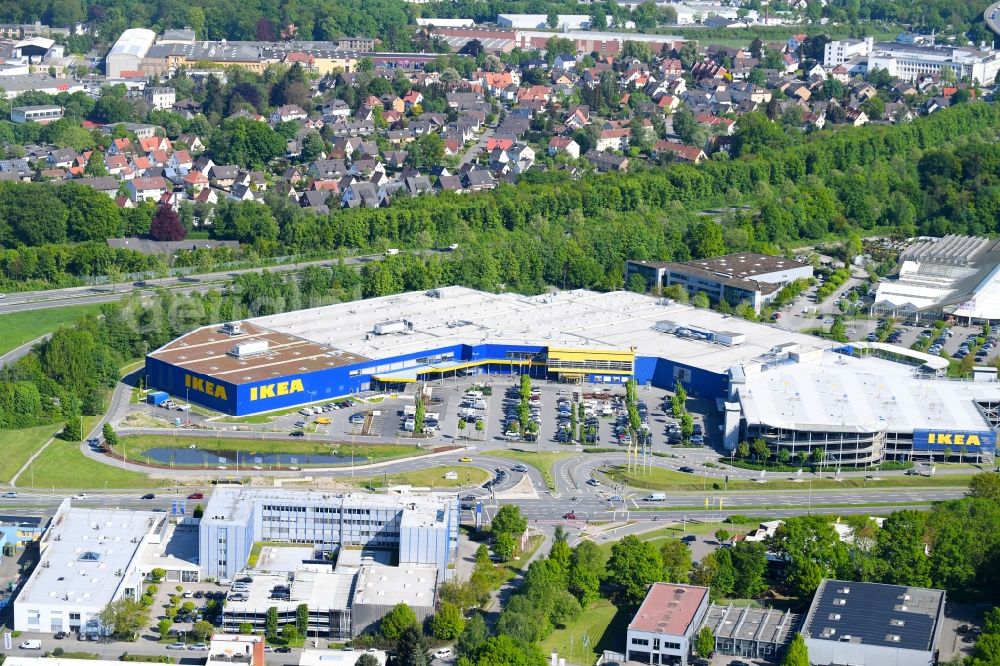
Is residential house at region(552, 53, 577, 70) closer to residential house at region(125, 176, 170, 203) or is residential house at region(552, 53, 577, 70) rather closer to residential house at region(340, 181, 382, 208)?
residential house at region(340, 181, 382, 208)

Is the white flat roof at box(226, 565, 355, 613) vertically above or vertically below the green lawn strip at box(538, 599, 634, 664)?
above

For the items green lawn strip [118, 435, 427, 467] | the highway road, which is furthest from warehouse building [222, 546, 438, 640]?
the highway road

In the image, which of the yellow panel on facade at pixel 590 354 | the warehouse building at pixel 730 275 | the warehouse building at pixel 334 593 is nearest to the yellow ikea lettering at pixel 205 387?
the yellow panel on facade at pixel 590 354

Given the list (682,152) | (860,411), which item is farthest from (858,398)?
(682,152)

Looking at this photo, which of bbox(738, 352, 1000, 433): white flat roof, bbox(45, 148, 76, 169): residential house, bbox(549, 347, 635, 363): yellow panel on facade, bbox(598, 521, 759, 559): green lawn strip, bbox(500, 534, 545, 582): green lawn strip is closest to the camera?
bbox(500, 534, 545, 582): green lawn strip

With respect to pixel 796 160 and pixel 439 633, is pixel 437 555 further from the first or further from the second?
pixel 796 160

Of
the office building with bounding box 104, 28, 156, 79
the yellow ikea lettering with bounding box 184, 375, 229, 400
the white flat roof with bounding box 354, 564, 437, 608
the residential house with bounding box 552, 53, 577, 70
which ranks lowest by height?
the white flat roof with bounding box 354, 564, 437, 608

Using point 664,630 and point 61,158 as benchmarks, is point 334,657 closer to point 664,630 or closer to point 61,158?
point 664,630

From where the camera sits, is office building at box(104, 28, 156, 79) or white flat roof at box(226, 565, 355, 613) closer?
white flat roof at box(226, 565, 355, 613)
